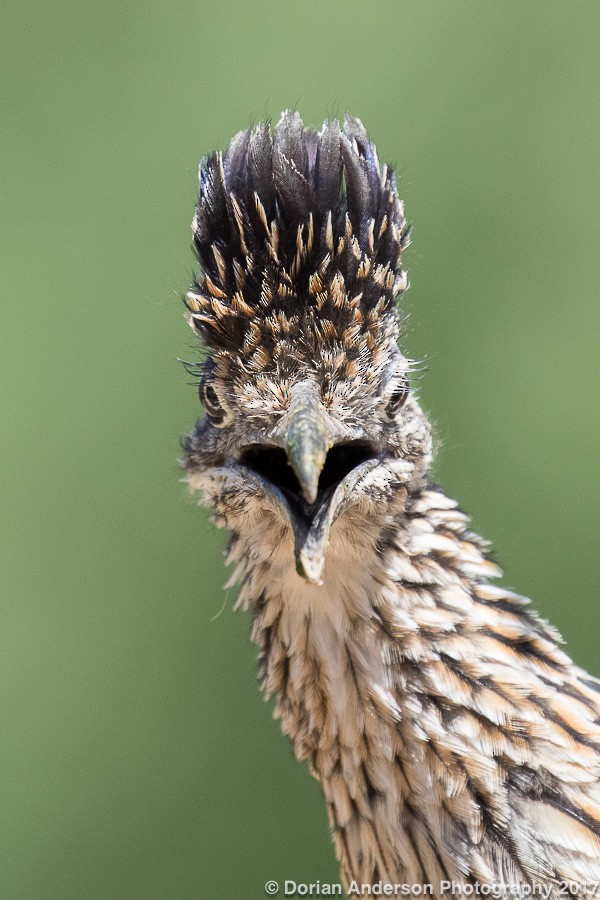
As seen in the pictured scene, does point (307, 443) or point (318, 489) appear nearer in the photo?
point (307, 443)

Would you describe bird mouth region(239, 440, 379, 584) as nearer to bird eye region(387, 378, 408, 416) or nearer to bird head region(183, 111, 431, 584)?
bird head region(183, 111, 431, 584)

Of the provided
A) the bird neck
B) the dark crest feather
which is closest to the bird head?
the dark crest feather

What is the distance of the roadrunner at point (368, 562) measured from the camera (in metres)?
3.40

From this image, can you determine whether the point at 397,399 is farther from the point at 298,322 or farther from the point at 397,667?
the point at 397,667

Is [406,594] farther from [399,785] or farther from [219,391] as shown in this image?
[219,391]

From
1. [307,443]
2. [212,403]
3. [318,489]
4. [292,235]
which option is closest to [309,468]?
[307,443]

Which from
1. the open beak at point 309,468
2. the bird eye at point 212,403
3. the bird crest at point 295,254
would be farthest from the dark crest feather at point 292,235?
the open beak at point 309,468

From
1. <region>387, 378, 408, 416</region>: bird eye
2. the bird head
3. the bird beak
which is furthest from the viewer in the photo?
<region>387, 378, 408, 416</region>: bird eye

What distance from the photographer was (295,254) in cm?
340

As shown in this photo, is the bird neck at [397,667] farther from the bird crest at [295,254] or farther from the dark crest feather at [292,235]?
the dark crest feather at [292,235]

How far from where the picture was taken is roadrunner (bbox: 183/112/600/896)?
134 inches

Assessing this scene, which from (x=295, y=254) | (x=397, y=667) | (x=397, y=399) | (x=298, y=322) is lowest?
(x=397, y=667)

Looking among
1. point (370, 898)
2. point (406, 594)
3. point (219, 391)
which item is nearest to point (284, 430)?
point (219, 391)

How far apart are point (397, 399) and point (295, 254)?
1.76 ft
